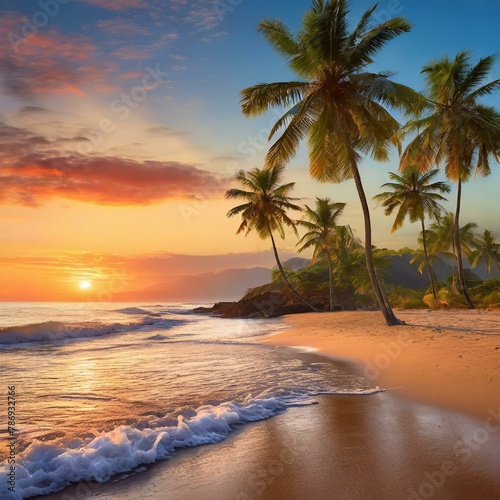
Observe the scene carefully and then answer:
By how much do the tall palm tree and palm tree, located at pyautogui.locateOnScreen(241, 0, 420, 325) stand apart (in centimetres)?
581

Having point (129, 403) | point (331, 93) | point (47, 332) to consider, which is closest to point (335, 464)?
point (129, 403)

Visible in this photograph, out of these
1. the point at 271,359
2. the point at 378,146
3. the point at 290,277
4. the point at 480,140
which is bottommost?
the point at 271,359

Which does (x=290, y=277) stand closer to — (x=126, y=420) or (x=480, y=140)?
(x=480, y=140)

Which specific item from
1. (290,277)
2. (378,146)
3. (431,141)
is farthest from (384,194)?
(290,277)

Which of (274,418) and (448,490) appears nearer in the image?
(448,490)

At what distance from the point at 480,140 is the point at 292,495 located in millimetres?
22793

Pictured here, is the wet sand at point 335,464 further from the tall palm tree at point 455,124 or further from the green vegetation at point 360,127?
the tall palm tree at point 455,124

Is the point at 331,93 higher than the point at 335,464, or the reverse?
the point at 331,93

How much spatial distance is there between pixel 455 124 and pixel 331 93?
8850 mm

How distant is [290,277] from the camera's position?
165 ft

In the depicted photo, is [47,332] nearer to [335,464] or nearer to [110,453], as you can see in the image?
[110,453]

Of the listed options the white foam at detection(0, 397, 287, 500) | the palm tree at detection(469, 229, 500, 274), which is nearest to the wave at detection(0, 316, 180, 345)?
the white foam at detection(0, 397, 287, 500)

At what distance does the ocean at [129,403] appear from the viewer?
3.79 metres

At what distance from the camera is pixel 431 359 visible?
27.8 ft
